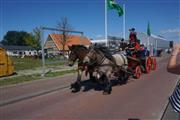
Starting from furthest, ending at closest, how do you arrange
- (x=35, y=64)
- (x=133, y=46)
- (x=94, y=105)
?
(x=35, y=64), (x=133, y=46), (x=94, y=105)

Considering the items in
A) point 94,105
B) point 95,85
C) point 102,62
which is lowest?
point 94,105

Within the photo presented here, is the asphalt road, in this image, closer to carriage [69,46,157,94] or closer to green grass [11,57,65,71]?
carriage [69,46,157,94]

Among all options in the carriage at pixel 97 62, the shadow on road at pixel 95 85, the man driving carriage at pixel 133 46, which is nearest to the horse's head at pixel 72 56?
the carriage at pixel 97 62

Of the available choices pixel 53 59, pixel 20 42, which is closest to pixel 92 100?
pixel 53 59

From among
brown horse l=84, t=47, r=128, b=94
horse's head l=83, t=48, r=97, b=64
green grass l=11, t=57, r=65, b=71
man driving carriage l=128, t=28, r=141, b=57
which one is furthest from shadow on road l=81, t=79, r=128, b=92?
green grass l=11, t=57, r=65, b=71

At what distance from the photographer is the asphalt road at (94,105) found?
7871 mm

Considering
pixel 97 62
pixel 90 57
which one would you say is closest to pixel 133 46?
pixel 97 62

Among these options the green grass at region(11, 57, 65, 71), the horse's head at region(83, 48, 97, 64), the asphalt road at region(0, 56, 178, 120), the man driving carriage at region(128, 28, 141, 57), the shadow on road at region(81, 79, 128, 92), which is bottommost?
the asphalt road at region(0, 56, 178, 120)

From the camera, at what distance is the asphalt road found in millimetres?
7871

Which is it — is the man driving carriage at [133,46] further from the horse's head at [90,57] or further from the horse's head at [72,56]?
the horse's head at [72,56]

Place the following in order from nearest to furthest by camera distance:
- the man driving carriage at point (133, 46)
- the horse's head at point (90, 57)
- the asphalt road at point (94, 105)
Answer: the asphalt road at point (94, 105)
the horse's head at point (90, 57)
the man driving carriage at point (133, 46)

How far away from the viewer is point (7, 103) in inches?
398

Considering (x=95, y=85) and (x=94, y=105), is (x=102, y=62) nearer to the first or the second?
(x=95, y=85)

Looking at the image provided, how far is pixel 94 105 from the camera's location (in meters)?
9.11
